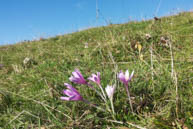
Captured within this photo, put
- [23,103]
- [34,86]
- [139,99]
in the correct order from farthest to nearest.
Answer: [34,86]
[23,103]
[139,99]

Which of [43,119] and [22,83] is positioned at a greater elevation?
[22,83]

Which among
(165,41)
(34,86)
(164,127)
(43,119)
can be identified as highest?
(165,41)

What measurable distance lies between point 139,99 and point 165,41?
1.90 metres

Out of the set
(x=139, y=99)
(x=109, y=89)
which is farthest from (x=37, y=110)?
(x=139, y=99)

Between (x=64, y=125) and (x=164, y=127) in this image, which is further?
(x=64, y=125)

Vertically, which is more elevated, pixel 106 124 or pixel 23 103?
pixel 23 103

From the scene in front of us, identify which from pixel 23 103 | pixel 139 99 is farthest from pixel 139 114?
pixel 23 103

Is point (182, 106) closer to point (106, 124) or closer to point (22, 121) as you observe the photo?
point (106, 124)

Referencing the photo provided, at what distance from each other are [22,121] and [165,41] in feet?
7.97

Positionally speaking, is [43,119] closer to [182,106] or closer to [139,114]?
[139,114]

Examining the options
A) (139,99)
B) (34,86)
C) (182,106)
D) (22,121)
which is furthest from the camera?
(34,86)

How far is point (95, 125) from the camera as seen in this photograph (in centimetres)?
139

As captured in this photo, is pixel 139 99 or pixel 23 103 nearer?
pixel 139 99

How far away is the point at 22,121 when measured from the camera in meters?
1.60
